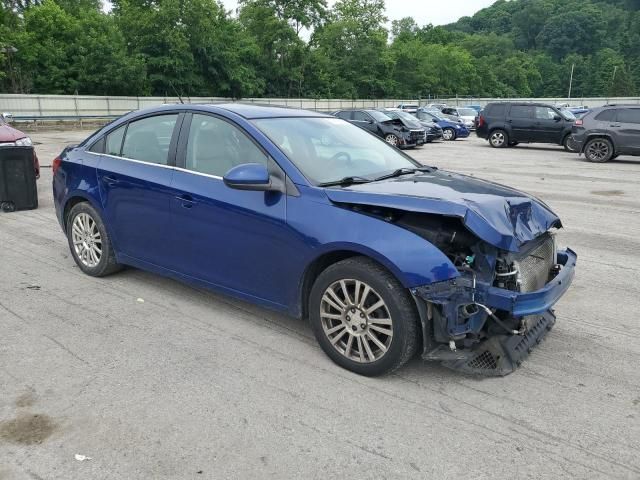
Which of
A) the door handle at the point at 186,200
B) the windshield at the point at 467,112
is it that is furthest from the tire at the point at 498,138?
the door handle at the point at 186,200

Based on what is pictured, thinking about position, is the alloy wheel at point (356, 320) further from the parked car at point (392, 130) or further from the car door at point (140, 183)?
the parked car at point (392, 130)

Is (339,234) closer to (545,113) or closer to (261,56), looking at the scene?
(545,113)

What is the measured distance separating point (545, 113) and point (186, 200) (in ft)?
65.4

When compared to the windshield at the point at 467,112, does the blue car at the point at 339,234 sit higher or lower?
lower

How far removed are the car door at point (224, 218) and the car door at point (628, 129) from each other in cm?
1588

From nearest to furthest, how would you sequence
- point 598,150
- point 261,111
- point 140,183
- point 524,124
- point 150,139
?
point 261,111 < point 140,183 < point 150,139 < point 598,150 < point 524,124

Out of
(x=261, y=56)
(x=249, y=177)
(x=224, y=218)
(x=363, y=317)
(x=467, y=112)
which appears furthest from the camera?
(x=261, y=56)

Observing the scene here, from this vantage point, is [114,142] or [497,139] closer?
[114,142]

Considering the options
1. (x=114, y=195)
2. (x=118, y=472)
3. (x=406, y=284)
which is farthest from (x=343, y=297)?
(x=114, y=195)

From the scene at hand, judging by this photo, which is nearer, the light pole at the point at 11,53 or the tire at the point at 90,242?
the tire at the point at 90,242

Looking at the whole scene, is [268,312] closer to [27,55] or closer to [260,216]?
[260,216]

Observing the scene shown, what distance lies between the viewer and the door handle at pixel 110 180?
16.8 ft

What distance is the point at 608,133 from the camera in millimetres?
17203

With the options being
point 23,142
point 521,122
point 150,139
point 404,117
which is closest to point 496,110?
point 521,122
